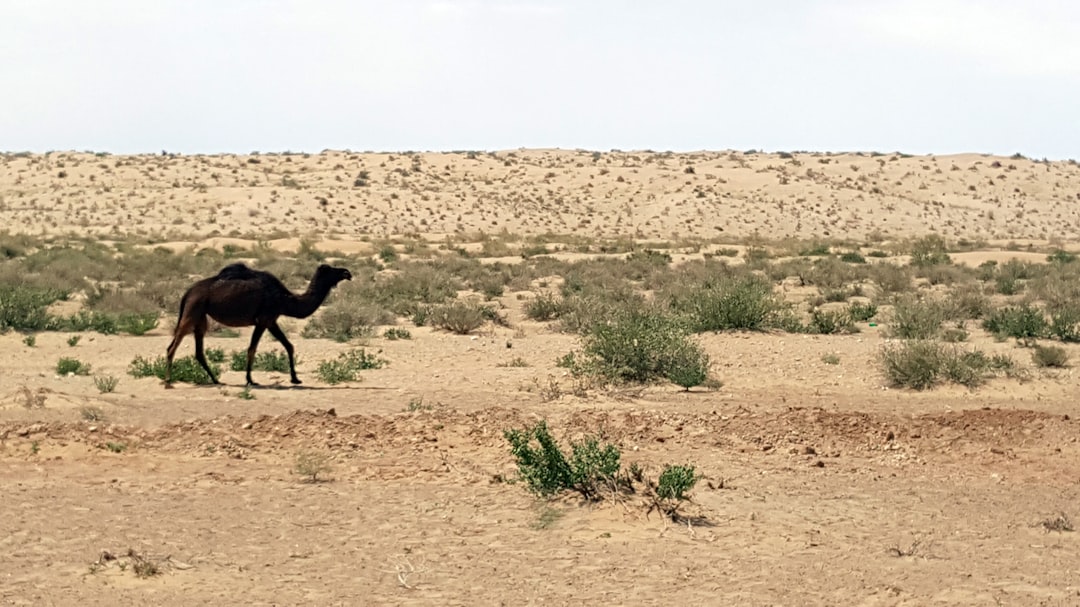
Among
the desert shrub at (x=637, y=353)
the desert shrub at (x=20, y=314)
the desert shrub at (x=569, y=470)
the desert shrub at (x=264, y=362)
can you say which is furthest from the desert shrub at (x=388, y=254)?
the desert shrub at (x=569, y=470)

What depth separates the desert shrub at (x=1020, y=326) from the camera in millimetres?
20688

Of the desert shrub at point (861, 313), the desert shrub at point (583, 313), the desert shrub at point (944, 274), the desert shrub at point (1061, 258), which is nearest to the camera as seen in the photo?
the desert shrub at point (583, 313)

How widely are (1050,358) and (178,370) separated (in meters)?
11.6

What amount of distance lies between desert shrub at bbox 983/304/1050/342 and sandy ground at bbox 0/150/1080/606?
38cm

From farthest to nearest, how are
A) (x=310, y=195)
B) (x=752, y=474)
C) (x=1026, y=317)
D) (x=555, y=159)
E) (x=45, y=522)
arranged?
(x=555, y=159) < (x=310, y=195) < (x=1026, y=317) < (x=752, y=474) < (x=45, y=522)

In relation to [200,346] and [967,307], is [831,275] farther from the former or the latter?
[200,346]

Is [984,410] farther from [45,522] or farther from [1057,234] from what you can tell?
[1057,234]

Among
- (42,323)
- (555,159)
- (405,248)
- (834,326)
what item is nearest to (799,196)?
(555,159)

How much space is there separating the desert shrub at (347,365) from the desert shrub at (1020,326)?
995 centimetres

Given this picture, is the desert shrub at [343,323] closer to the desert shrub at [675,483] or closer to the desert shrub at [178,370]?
the desert shrub at [178,370]

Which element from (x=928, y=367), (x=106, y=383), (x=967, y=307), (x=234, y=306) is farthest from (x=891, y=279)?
(x=106, y=383)

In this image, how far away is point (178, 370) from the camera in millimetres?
16062

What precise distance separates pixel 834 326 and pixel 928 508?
11.9m

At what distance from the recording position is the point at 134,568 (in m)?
A: 8.37
